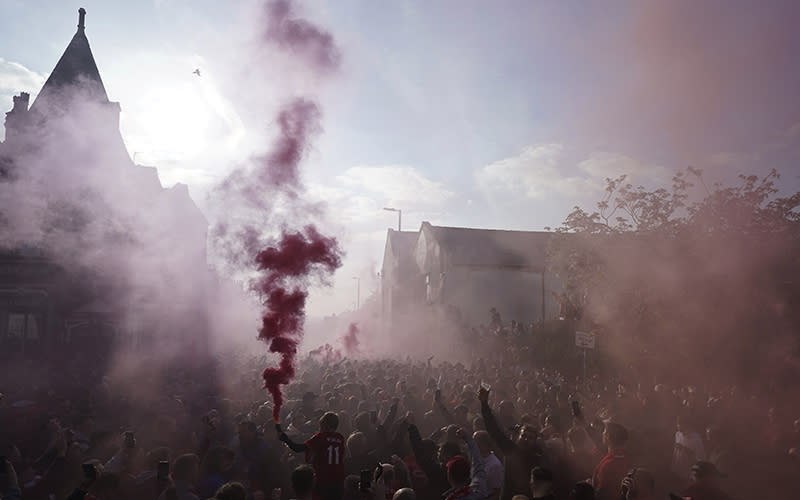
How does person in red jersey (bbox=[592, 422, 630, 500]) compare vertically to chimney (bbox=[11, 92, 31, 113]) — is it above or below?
below

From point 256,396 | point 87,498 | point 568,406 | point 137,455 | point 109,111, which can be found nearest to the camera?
point 87,498

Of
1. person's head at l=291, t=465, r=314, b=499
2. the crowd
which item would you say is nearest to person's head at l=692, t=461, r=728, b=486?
the crowd

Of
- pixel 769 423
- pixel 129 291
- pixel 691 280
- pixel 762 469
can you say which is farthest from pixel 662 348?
pixel 129 291

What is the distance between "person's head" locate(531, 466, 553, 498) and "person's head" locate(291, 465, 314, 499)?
78.3 inches

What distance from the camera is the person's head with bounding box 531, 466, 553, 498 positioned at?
13.2ft

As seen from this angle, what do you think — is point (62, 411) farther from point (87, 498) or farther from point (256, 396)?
point (87, 498)

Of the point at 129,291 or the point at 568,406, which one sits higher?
the point at 129,291

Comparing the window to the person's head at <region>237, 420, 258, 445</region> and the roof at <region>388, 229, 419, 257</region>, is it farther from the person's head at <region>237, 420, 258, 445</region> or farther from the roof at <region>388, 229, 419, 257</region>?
the roof at <region>388, 229, 419, 257</region>

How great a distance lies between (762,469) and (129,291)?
22.9 meters

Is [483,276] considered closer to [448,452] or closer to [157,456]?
[448,452]


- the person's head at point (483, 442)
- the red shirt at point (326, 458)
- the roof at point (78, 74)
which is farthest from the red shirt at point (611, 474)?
the roof at point (78, 74)

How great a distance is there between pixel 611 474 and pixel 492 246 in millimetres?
29571

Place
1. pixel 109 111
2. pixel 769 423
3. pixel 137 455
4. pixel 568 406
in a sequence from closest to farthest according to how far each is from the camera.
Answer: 1. pixel 137 455
2. pixel 769 423
3. pixel 568 406
4. pixel 109 111

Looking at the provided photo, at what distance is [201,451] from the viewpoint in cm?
720
